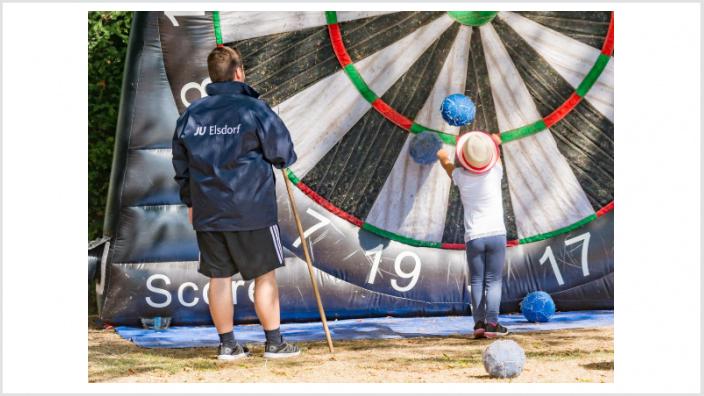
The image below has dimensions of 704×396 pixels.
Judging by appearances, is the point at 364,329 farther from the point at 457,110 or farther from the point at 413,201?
the point at 457,110

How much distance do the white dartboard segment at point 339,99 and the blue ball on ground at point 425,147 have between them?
305mm

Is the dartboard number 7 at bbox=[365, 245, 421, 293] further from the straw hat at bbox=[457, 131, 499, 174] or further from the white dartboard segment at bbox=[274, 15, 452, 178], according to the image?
the straw hat at bbox=[457, 131, 499, 174]

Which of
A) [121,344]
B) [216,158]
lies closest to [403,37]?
[216,158]

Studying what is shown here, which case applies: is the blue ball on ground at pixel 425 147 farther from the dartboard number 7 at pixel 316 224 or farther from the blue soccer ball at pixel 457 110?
the dartboard number 7 at pixel 316 224

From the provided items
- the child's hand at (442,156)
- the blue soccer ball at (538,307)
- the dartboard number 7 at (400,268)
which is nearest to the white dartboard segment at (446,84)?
the child's hand at (442,156)

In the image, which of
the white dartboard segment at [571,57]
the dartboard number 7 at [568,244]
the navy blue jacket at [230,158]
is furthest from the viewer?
the dartboard number 7 at [568,244]

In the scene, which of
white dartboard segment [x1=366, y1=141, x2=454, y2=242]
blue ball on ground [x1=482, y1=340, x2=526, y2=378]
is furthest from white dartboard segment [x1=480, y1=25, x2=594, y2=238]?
blue ball on ground [x1=482, y1=340, x2=526, y2=378]

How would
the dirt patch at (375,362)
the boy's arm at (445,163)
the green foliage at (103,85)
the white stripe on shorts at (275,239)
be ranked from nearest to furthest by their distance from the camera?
the dirt patch at (375,362) → the white stripe on shorts at (275,239) → the boy's arm at (445,163) → the green foliage at (103,85)

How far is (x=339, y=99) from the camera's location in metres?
6.35

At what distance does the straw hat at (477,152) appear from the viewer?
5973 millimetres

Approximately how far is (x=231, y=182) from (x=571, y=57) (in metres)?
2.08

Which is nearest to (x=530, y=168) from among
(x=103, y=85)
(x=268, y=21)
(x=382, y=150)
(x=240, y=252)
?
(x=382, y=150)

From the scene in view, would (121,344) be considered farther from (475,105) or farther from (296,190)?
(475,105)

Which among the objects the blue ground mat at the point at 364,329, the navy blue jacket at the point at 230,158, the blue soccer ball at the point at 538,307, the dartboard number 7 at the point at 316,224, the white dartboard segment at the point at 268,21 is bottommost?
the blue ground mat at the point at 364,329
